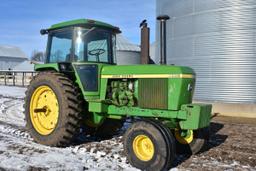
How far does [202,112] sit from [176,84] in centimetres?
62

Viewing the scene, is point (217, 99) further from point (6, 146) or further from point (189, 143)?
point (6, 146)

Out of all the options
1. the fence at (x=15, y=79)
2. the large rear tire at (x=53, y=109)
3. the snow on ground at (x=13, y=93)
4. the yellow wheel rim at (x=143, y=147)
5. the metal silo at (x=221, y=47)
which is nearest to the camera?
the yellow wheel rim at (x=143, y=147)

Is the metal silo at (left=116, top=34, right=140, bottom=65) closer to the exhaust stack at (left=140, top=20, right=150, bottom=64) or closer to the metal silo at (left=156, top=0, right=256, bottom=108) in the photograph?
the metal silo at (left=156, top=0, right=256, bottom=108)

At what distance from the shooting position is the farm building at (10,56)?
271ft

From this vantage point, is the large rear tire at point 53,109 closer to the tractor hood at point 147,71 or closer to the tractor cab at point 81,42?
the tractor cab at point 81,42

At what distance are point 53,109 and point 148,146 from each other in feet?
7.69

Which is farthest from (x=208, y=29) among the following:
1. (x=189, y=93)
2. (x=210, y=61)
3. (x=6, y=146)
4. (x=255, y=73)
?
(x=6, y=146)

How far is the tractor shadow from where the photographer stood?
6418mm

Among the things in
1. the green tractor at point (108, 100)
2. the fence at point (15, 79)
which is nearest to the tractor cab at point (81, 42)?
the green tractor at point (108, 100)

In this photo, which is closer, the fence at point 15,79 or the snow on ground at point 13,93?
the snow on ground at point 13,93

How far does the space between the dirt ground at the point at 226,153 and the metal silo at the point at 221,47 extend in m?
4.12

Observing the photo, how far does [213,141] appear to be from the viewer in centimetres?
805

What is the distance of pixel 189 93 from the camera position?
637cm

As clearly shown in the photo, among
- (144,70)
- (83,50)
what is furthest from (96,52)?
(144,70)
